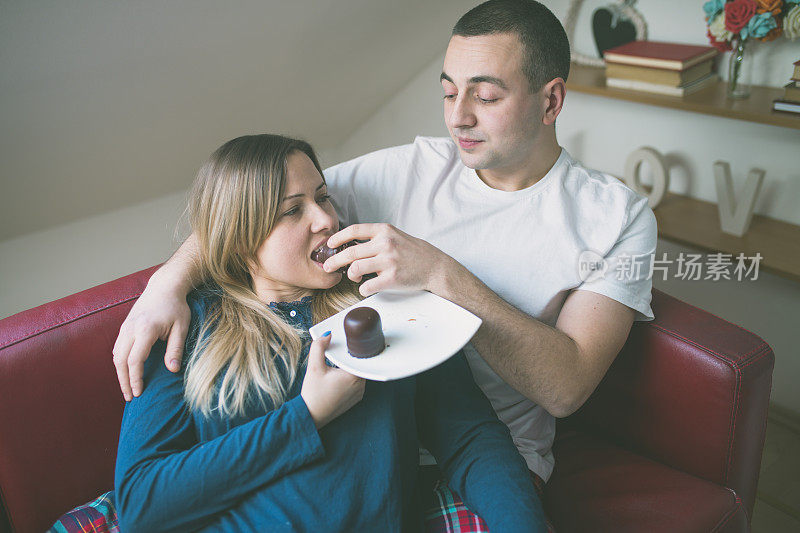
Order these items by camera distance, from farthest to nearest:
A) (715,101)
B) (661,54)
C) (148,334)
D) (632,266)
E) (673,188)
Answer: (673,188), (661,54), (715,101), (632,266), (148,334)

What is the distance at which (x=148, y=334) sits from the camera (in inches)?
47.5

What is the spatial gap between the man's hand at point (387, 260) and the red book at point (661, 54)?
3.99 ft

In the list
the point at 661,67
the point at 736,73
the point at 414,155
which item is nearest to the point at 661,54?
the point at 661,67

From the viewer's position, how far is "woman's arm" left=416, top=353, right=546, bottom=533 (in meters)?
1.13

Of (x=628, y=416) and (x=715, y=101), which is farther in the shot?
(x=715, y=101)

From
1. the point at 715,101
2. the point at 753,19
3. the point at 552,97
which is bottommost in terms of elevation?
the point at 715,101

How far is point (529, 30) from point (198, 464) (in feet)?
3.79

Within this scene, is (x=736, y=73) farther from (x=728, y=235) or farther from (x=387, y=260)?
(x=387, y=260)

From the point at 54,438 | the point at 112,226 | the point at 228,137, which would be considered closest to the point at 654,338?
the point at 54,438

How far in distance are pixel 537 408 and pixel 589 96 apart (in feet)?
4.81

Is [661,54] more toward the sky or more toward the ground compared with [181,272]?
more toward the sky

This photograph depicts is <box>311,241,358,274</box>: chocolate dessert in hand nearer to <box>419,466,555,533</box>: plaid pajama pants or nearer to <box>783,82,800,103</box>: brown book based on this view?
<box>419,466,555,533</box>: plaid pajama pants

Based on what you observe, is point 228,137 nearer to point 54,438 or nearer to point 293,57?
point 293,57

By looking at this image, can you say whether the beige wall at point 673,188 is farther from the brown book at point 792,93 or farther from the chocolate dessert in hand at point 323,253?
the chocolate dessert in hand at point 323,253
